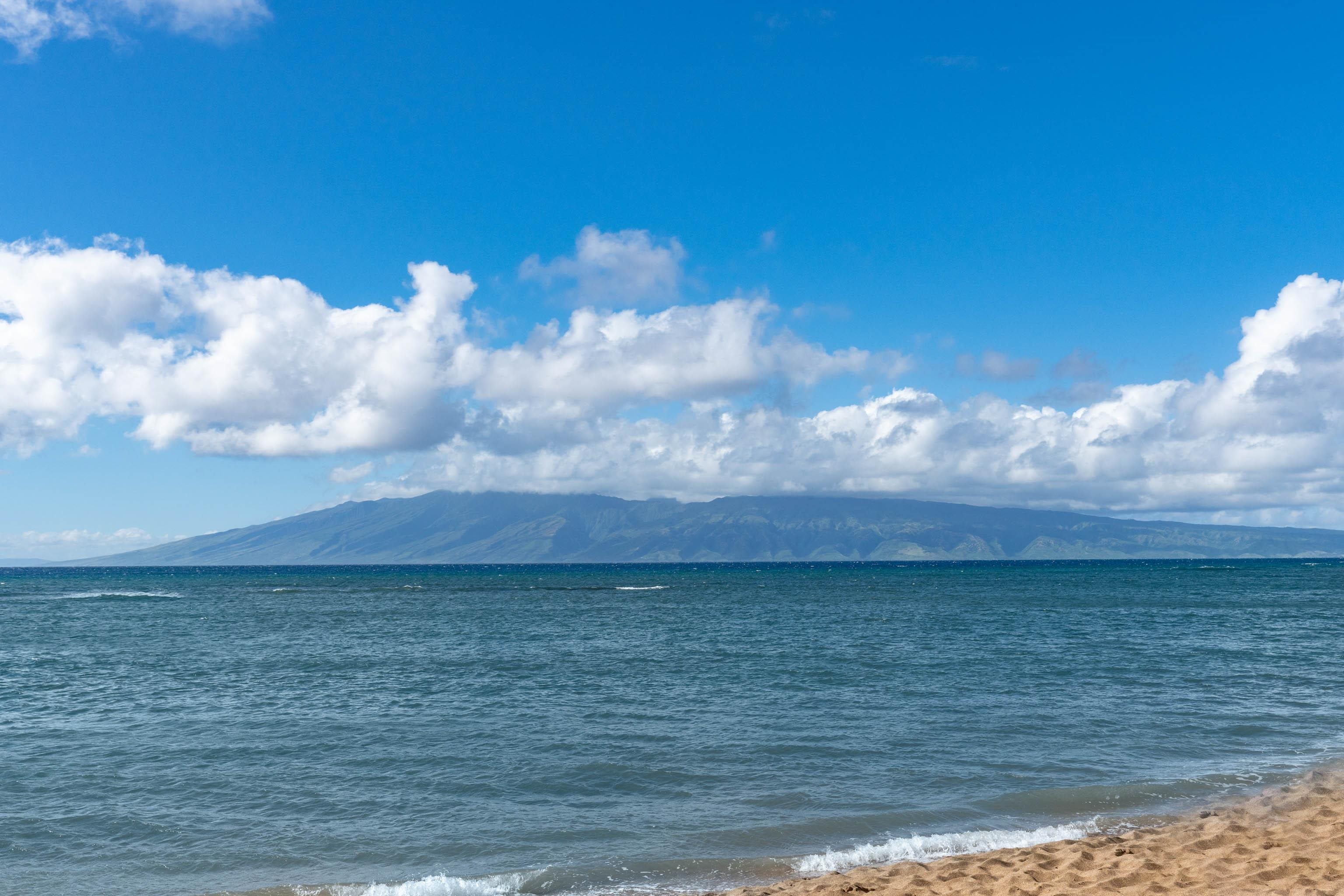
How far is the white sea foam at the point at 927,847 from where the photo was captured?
16250 millimetres

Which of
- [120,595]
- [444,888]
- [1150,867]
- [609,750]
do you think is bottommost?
[120,595]

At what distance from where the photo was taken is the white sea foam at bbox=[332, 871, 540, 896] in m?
15.4

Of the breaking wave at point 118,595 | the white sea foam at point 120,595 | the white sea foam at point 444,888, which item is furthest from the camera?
the white sea foam at point 120,595

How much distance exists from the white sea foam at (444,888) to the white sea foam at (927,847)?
5.24m

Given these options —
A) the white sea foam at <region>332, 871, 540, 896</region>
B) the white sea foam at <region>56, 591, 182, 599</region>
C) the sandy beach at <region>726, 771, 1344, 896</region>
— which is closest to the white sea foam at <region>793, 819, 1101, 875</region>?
the sandy beach at <region>726, 771, 1344, 896</region>

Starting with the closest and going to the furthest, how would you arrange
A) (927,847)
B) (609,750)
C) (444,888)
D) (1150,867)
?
(1150,867) < (444,888) < (927,847) < (609,750)

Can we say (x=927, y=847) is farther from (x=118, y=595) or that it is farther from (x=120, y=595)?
(x=118, y=595)

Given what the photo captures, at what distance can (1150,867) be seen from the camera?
13953mm

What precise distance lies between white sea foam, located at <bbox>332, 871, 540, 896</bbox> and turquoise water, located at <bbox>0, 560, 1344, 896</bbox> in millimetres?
59

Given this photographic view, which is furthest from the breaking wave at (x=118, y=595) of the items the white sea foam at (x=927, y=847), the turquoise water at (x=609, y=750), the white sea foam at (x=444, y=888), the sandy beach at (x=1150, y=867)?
the sandy beach at (x=1150, y=867)

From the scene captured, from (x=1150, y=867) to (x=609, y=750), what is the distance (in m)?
14.6

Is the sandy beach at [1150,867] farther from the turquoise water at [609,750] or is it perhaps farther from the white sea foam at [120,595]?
the white sea foam at [120,595]

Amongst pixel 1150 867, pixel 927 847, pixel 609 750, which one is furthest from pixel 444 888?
pixel 1150 867

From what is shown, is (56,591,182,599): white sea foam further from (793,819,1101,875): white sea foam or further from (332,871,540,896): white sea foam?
(793,819,1101,875): white sea foam
